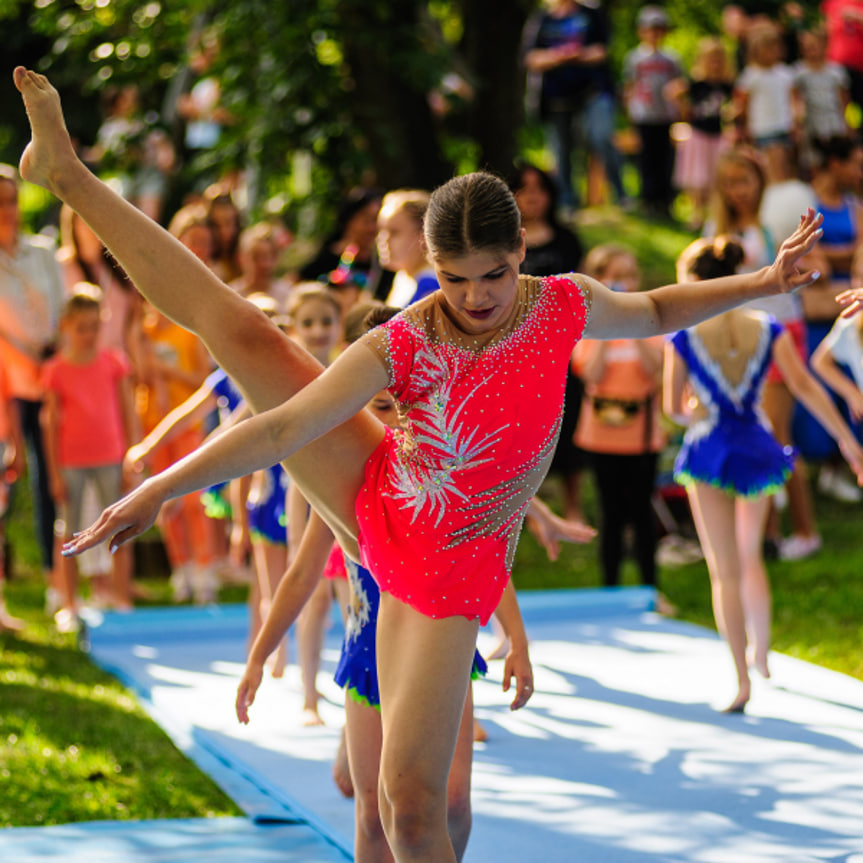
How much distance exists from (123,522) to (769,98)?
9.86m

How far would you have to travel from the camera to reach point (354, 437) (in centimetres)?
320

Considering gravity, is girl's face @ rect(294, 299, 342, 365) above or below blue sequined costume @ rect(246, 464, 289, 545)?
above

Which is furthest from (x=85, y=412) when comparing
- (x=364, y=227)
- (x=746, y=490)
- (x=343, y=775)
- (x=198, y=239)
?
(x=746, y=490)

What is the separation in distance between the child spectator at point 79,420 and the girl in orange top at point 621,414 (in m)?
2.58

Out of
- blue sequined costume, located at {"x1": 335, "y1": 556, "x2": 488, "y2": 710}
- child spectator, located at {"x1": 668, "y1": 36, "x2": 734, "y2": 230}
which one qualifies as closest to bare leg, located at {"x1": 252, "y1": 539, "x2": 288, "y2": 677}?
blue sequined costume, located at {"x1": 335, "y1": 556, "x2": 488, "y2": 710}

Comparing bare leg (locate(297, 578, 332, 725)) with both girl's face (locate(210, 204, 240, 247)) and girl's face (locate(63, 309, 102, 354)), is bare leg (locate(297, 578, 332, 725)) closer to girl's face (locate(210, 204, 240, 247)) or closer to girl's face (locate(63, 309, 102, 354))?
girl's face (locate(63, 309, 102, 354))

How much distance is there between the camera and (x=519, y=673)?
11.0ft

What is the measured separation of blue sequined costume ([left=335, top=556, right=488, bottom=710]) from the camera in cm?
341

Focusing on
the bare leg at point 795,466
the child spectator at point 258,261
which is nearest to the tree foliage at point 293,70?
the child spectator at point 258,261

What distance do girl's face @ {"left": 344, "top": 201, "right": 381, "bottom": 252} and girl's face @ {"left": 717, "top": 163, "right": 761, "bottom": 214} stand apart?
200 cm

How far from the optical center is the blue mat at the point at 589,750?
4.06 metres

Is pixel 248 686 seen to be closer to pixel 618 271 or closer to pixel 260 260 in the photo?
pixel 260 260

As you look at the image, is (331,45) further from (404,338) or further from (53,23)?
(404,338)

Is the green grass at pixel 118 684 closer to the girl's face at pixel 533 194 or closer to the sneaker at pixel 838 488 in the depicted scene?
the sneaker at pixel 838 488
